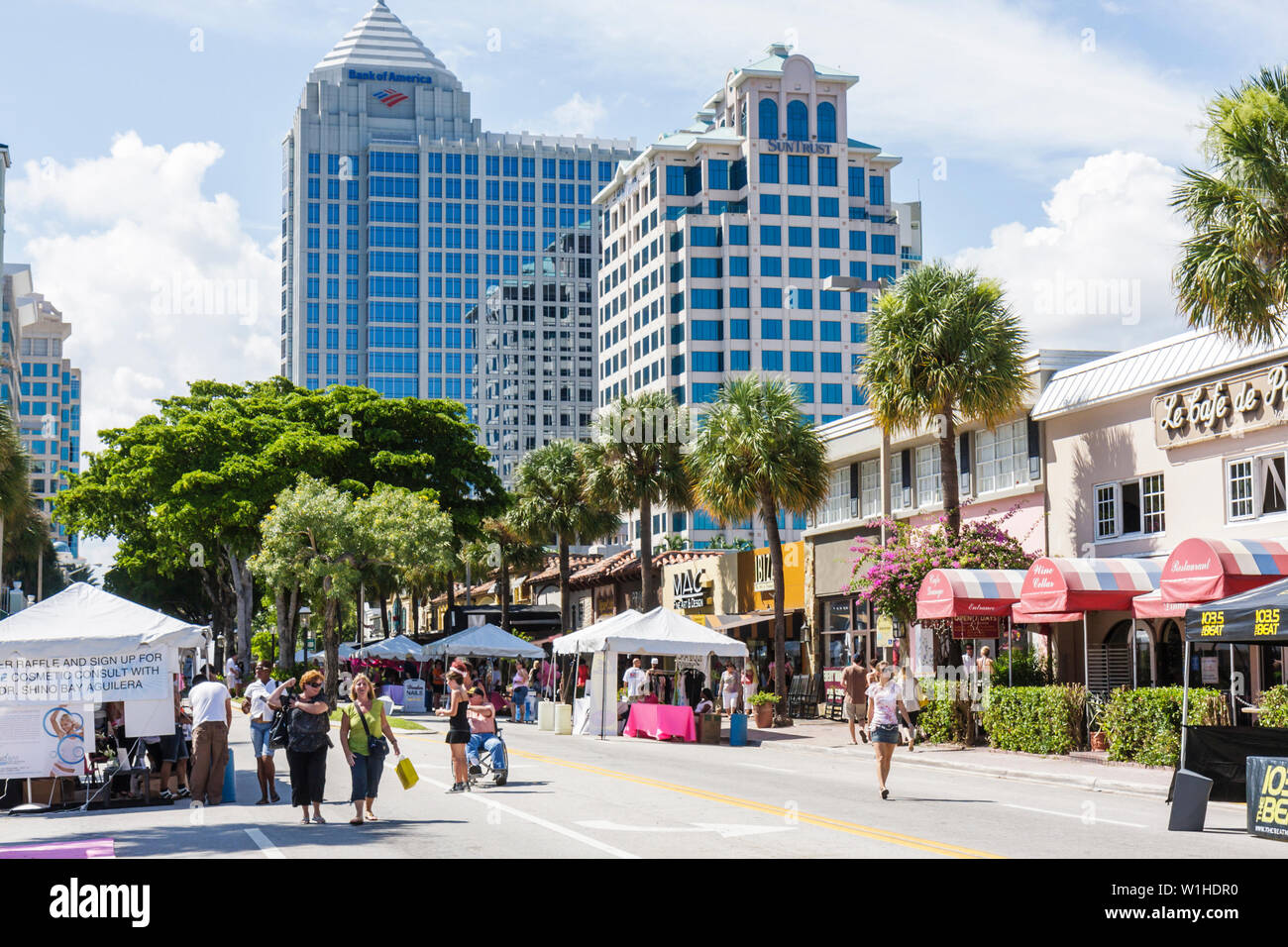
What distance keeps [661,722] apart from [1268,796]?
21633 mm

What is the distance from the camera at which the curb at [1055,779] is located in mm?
20219

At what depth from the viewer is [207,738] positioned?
61.0 ft

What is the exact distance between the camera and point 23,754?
1906cm

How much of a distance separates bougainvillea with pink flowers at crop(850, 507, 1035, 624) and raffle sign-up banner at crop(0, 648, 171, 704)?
18.6 m

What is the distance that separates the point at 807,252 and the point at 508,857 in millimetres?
102632

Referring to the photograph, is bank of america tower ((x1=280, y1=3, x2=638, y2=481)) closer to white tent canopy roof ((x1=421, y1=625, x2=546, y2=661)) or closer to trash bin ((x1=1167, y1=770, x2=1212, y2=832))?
white tent canopy roof ((x1=421, y1=625, x2=546, y2=661))

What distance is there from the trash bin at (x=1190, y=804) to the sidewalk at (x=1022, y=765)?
13.7 ft

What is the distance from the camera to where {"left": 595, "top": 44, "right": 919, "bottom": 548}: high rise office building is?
4336 inches

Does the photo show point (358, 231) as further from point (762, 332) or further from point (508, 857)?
point (508, 857)

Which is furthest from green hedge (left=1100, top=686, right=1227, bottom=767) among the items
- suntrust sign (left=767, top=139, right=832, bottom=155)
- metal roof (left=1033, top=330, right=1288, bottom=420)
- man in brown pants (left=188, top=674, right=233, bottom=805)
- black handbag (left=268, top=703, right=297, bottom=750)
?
suntrust sign (left=767, top=139, right=832, bottom=155)

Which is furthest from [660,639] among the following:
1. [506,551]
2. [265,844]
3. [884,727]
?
[506,551]

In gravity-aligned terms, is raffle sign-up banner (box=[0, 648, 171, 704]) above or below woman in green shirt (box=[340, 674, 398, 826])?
above

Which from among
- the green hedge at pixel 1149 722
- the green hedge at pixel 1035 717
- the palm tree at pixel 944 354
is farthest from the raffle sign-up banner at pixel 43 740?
the palm tree at pixel 944 354

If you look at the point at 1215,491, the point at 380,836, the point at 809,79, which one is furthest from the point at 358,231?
the point at 380,836
